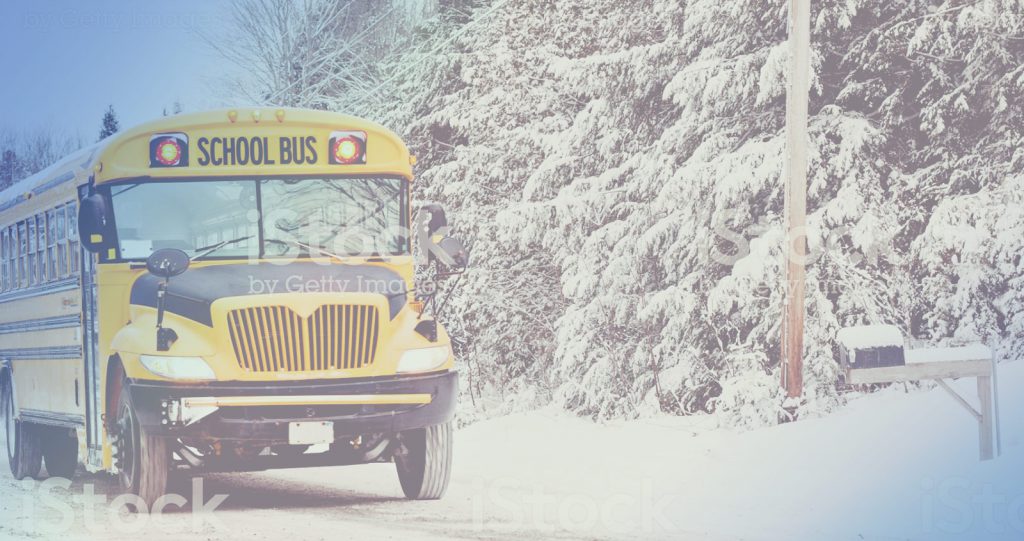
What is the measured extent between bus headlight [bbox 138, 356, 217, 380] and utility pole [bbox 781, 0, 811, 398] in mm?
7011

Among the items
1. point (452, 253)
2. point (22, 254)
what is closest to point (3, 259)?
point (22, 254)

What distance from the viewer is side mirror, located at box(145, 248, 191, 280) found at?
8.72 meters

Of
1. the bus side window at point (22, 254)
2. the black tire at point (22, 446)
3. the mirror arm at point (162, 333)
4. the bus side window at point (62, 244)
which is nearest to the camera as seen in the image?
the mirror arm at point (162, 333)

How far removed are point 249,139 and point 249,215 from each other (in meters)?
0.56

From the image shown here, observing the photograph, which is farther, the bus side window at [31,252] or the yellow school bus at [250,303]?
the bus side window at [31,252]

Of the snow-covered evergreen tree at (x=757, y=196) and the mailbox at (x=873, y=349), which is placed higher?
the snow-covered evergreen tree at (x=757, y=196)

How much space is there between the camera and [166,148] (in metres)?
9.33

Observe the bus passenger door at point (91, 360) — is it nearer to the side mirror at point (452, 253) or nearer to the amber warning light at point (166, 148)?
the amber warning light at point (166, 148)

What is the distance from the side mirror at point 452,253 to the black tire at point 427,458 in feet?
3.82

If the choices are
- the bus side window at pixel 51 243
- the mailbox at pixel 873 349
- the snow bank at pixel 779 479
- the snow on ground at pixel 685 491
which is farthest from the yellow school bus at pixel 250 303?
the mailbox at pixel 873 349

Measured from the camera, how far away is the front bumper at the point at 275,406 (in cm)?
828

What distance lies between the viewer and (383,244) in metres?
9.59

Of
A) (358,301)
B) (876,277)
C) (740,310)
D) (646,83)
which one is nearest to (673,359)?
(740,310)

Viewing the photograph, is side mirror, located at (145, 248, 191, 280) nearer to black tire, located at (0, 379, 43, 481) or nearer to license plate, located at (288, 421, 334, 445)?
license plate, located at (288, 421, 334, 445)
